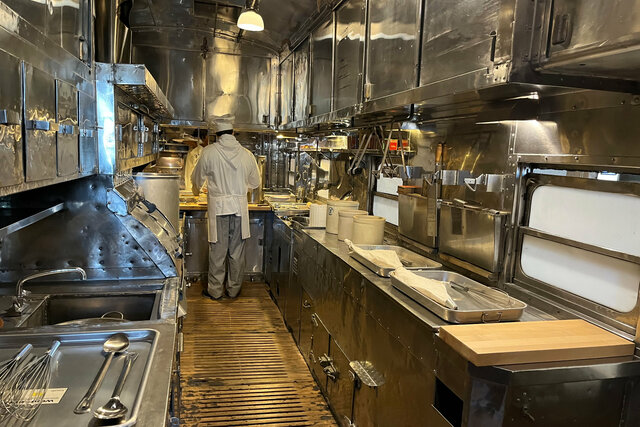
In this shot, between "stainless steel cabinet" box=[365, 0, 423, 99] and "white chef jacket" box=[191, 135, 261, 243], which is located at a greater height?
"stainless steel cabinet" box=[365, 0, 423, 99]

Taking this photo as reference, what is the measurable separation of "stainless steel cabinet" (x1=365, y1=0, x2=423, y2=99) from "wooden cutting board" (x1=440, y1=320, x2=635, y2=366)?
1.35 m

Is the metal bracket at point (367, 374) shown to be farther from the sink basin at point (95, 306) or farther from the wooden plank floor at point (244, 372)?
the sink basin at point (95, 306)

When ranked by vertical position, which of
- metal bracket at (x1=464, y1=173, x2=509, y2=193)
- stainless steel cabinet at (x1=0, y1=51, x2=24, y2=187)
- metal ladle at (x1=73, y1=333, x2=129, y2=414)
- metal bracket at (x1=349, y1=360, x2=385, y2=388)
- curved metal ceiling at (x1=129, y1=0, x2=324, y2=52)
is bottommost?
metal bracket at (x1=349, y1=360, x2=385, y2=388)

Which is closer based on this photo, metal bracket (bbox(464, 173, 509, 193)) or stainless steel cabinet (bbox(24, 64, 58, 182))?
stainless steel cabinet (bbox(24, 64, 58, 182))

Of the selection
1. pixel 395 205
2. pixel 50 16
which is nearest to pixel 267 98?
pixel 395 205

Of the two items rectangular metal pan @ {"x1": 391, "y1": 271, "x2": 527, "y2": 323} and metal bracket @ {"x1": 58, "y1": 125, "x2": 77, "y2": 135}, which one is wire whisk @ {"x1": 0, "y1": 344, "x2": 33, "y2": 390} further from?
rectangular metal pan @ {"x1": 391, "y1": 271, "x2": 527, "y2": 323}

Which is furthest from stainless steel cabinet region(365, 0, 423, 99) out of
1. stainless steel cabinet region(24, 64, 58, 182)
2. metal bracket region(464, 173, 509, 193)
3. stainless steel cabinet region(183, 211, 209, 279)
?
A: stainless steel cabinet region(183, 211, 209, 279)

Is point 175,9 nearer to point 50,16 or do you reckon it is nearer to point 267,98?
point 267,98

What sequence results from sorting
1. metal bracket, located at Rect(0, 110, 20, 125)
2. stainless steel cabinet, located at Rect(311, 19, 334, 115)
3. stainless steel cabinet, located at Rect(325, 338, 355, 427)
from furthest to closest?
stainless steel cabinet, located at Rect(311, 19, 334, 115), stainless steel cabinet, located at Rect(325, 338, 355, 427), metal bracket, located at Rect(0, 110, 20, 125)

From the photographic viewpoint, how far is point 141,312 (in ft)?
7.52

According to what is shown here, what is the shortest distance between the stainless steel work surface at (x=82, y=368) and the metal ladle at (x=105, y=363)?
0.05ft

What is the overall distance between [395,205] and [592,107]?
1.92 m

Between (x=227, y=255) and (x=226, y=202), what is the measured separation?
648mm

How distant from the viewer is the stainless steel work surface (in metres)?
1.27
